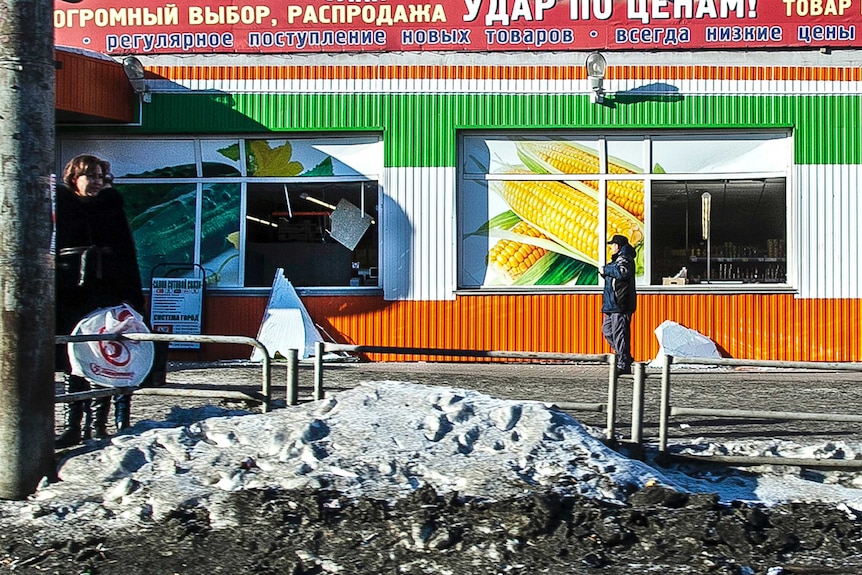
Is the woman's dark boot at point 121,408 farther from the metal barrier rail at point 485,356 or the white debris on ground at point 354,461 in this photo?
the metal barrier rail at point 485,356

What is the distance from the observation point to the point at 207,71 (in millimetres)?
15266

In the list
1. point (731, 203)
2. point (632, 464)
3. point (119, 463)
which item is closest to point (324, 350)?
point (119, 463)

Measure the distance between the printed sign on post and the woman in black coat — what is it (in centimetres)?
795

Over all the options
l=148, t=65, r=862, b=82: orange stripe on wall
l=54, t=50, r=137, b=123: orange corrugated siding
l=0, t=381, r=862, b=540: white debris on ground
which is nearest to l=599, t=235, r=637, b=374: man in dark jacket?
l=148, t=65, r=862, b=82: orange stripe on wall

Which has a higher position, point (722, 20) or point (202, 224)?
point (722, 20)

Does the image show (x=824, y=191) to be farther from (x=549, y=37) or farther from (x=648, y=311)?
(x=549, y=37)

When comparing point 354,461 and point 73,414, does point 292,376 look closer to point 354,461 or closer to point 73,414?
point 354,461

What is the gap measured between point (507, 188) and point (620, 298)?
9.25ft

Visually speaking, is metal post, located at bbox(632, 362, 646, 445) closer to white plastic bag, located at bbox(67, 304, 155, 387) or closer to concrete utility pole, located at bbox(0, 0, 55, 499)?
white plastic bag, located at bbox(67, 304, 155, 387)

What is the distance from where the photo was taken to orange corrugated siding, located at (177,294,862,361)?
15.2m

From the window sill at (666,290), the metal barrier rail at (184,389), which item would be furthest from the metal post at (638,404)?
the window sill at (666,290)

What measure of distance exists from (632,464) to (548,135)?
9.47 m

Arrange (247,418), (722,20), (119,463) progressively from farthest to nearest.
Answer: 1. (722,20)
2. (247,418)
3. (119,463)

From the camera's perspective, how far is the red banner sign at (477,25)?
15.0m
